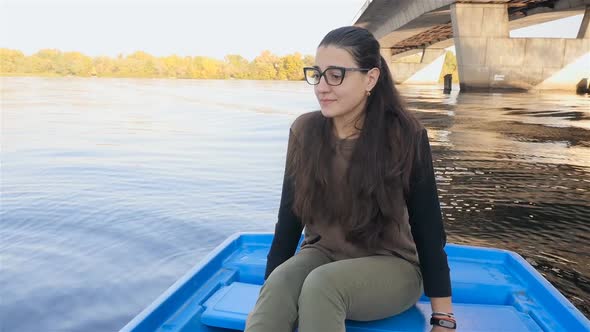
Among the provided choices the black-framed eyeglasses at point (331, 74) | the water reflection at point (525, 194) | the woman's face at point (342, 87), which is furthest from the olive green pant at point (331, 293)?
the water reflection at point (525, 194)

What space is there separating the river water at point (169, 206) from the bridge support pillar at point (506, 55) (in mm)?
16990

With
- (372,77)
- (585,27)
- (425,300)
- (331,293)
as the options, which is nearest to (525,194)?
(425,300)

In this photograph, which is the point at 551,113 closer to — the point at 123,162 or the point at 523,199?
the point at 523,199

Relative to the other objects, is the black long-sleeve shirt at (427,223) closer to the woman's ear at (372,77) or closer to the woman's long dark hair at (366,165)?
the woman's long dark hair at (366,165)

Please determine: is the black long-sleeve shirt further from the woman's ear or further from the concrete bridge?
the concrete bridge

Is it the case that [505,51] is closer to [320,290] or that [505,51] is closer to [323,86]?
[323,86]

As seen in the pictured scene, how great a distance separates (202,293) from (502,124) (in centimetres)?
1106

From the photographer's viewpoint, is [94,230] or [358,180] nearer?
[358,180]

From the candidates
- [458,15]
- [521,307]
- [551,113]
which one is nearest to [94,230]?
[521,307]

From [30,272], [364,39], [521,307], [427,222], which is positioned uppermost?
[364,39]

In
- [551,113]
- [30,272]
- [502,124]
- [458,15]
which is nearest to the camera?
[30,272]

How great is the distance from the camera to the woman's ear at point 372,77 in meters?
1.90

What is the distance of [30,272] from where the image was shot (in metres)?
3.47

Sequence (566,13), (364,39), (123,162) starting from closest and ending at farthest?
(364,39)
(123,162)
(566,13)
